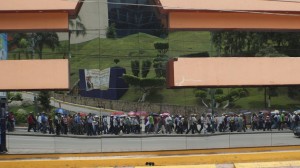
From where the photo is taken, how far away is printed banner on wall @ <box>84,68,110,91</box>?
16750 millimetres

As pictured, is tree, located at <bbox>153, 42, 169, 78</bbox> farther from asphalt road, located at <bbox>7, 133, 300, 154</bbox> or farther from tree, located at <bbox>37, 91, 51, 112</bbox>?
tree, located at <bbox>37, 91, 51, 112</bbox>

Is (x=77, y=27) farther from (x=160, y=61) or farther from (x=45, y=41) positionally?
(x=160, y=61)

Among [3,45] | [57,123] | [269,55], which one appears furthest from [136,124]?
[3,45]

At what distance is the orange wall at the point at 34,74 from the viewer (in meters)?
15.8

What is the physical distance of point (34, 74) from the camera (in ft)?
52.3

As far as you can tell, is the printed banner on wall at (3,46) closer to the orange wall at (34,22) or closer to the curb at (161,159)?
the orange wall at (34,22)

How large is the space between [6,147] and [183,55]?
6.60 m

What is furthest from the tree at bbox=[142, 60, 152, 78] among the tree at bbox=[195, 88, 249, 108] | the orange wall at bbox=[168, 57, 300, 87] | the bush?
the bush

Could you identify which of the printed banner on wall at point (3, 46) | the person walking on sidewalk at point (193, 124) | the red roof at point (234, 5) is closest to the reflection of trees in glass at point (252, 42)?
the red roof at point (234, 5)

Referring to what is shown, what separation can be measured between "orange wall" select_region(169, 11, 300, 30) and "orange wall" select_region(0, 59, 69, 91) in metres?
3.92

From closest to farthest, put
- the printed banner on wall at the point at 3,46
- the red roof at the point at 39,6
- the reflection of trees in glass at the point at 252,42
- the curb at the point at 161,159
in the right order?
1. the curb at the point at 161,159
2. the red roof at the point at 39,6
3. the reflection of trees in glass at the point at 252,42
4. the printed banner on wall at the point at 3,46

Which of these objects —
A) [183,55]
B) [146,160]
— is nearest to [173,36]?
[183,55]

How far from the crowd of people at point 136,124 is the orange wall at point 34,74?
3.89ft

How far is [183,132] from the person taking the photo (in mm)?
17156
